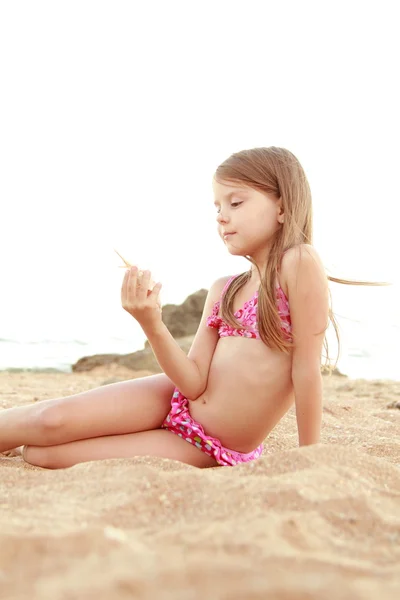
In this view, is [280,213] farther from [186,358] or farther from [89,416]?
[89,416]

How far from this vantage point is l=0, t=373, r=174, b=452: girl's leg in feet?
8.80

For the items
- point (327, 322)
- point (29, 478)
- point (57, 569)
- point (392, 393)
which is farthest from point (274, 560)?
point (392, 393)

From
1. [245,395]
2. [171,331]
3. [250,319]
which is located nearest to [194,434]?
[245,395]

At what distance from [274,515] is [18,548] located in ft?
1.84

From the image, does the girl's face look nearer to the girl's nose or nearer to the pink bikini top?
the girl's nose

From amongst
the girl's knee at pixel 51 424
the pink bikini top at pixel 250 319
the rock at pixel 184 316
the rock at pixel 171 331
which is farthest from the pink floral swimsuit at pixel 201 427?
the rock at pixel 184 316

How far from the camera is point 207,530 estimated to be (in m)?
1.44

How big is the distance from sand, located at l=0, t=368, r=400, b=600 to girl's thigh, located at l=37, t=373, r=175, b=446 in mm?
404

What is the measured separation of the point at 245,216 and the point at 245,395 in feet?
2.28

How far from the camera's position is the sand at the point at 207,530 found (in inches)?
47.0

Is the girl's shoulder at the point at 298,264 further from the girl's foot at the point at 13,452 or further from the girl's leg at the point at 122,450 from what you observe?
the girl's foot at the point at 13,452

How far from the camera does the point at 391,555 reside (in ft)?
4.58

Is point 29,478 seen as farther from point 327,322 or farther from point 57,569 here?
point 327,322

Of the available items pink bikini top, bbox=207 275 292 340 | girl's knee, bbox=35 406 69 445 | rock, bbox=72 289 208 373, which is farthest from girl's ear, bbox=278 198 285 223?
rock, bbox=72 289 208 373
